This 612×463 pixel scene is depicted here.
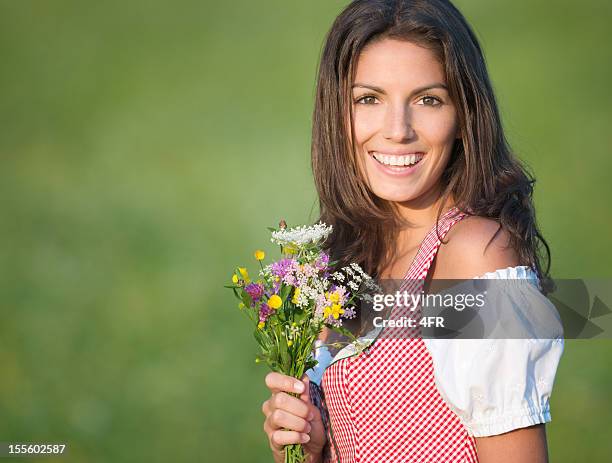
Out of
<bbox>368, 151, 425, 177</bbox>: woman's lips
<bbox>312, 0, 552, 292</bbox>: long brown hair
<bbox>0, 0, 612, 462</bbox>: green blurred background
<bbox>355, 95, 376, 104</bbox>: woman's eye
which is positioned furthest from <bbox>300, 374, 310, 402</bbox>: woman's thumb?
<bbox>0, 0, 612, 462</bbox>: green blurred background

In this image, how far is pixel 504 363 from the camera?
5.45 ft

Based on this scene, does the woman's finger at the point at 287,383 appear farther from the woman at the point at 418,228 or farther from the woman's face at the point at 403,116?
the woman's face at the point at 403,116

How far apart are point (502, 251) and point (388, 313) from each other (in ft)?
0.97

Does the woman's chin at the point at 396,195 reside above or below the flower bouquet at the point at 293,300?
above

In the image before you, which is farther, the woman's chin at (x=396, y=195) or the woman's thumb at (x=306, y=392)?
the woman's chin at (x=396, y=195)

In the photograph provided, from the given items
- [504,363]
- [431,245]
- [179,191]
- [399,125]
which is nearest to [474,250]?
[431,245]

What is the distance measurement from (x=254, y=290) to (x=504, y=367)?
518 mm

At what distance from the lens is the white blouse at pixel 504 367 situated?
166 cm

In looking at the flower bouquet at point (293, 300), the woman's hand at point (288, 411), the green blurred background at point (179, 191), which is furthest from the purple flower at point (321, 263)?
the green blurred background at point (179, 191)

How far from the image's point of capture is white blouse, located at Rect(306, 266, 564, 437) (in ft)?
5.43

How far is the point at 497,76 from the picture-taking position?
7941 mm

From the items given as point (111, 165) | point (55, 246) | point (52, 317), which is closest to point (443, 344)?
point (52, 317)

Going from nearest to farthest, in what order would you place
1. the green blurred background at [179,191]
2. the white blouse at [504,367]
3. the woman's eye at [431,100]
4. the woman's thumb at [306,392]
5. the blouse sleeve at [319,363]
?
the white blouse at [504,367]
the woman's thumb at [306,392]
the woman's eye at [431,100]
the blouse sleeve at [319,363]
the green blurred background at [179,191]

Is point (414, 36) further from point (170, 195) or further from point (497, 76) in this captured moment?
point (497, 76)
